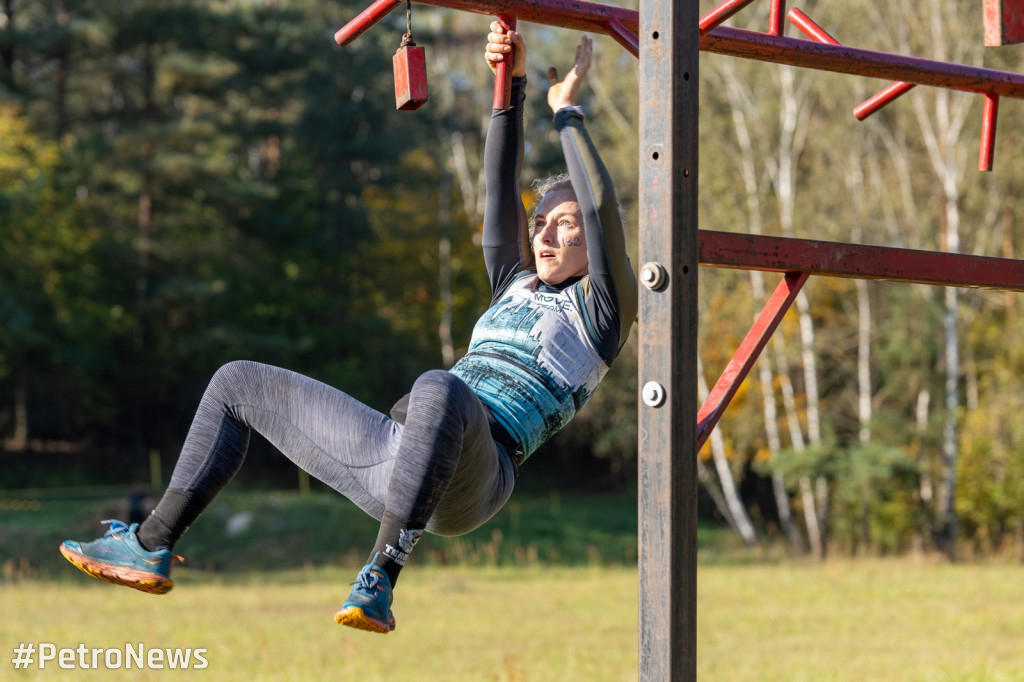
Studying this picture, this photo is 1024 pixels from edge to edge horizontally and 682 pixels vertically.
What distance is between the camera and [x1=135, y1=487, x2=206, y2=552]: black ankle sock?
3.06 meters

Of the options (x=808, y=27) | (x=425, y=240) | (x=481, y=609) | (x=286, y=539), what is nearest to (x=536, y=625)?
(x=481, y=609)

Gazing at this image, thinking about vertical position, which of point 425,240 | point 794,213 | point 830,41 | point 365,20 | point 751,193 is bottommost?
point 365,20

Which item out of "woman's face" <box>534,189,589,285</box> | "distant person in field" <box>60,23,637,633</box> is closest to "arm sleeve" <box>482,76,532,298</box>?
"distant person in field" <box>60,23,637,633</box>

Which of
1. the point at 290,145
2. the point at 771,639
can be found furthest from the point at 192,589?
the point at 290,145

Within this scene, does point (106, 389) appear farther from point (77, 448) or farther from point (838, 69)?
point (838, 69)

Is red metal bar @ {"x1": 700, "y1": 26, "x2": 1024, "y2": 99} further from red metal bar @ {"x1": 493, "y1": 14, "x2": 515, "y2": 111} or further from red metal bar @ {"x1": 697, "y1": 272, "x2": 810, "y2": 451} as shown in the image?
red metal bar @ {"x1": 697, "y1": 272, "x2": 810, "y2": 451}

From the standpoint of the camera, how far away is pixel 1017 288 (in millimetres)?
3559

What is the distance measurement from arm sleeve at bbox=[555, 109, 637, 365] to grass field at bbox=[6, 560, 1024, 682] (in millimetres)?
3674

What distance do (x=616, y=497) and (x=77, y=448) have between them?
42.4 ft

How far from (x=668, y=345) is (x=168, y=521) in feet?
4.55

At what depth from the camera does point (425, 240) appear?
28.8m

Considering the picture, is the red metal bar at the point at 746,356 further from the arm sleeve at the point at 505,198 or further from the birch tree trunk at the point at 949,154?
the birch tree trunk at the point at 949,154

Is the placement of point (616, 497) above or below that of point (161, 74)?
below

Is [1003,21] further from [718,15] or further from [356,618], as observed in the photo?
[356,618]
